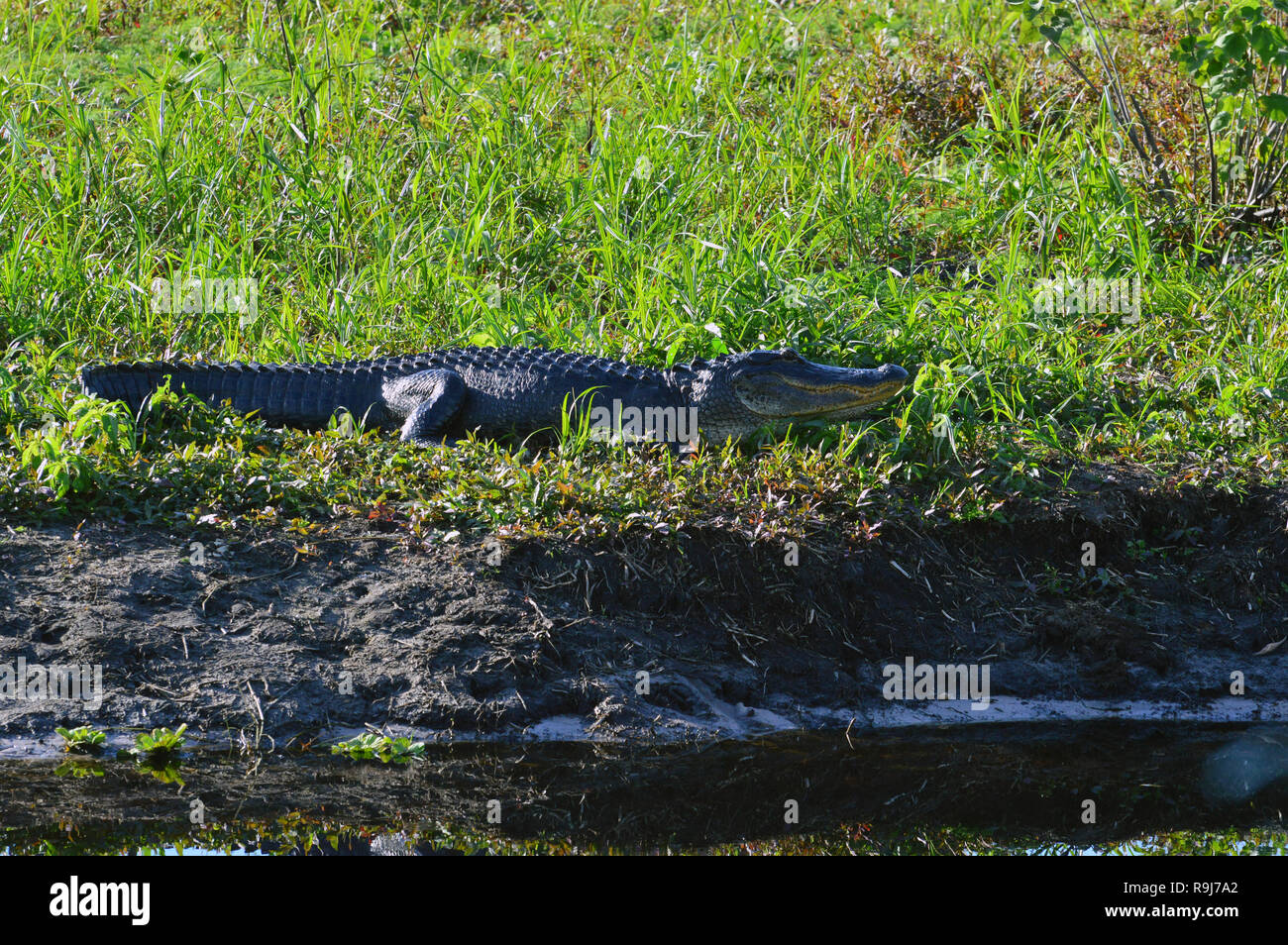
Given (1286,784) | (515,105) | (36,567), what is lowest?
(1286,784)

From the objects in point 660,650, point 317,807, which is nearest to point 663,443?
point 660,650

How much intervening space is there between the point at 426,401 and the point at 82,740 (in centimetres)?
208

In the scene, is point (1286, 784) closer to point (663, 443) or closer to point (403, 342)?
point (663, 443)

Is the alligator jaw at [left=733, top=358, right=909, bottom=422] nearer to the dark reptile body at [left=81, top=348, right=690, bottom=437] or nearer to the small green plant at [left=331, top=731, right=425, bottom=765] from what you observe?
the dark reptile body at [left=81, top=348, right=690, bottom=437]

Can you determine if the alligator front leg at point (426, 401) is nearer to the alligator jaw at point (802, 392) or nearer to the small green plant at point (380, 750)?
the alligator jaw at point (802, 392)

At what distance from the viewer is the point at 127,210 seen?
6.93 meters

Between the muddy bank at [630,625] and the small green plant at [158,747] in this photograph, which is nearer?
the small green plant at [158,747]

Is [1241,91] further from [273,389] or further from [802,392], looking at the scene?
[273,389]

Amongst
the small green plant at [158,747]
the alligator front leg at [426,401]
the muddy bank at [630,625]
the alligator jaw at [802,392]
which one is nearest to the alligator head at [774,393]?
the alligator jaw at [802,392]

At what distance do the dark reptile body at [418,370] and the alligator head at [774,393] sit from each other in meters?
0.14

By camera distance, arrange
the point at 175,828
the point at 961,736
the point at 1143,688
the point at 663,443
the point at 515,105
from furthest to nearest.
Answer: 1. the point at 515,105
2. the point at 663,443
3. the point at 1143,688
4. the point at 961,736
5. the point at 175,828

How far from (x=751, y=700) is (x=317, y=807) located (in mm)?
1388

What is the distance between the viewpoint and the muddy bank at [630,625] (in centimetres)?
397

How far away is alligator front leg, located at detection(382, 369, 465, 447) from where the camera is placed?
5320 mm
